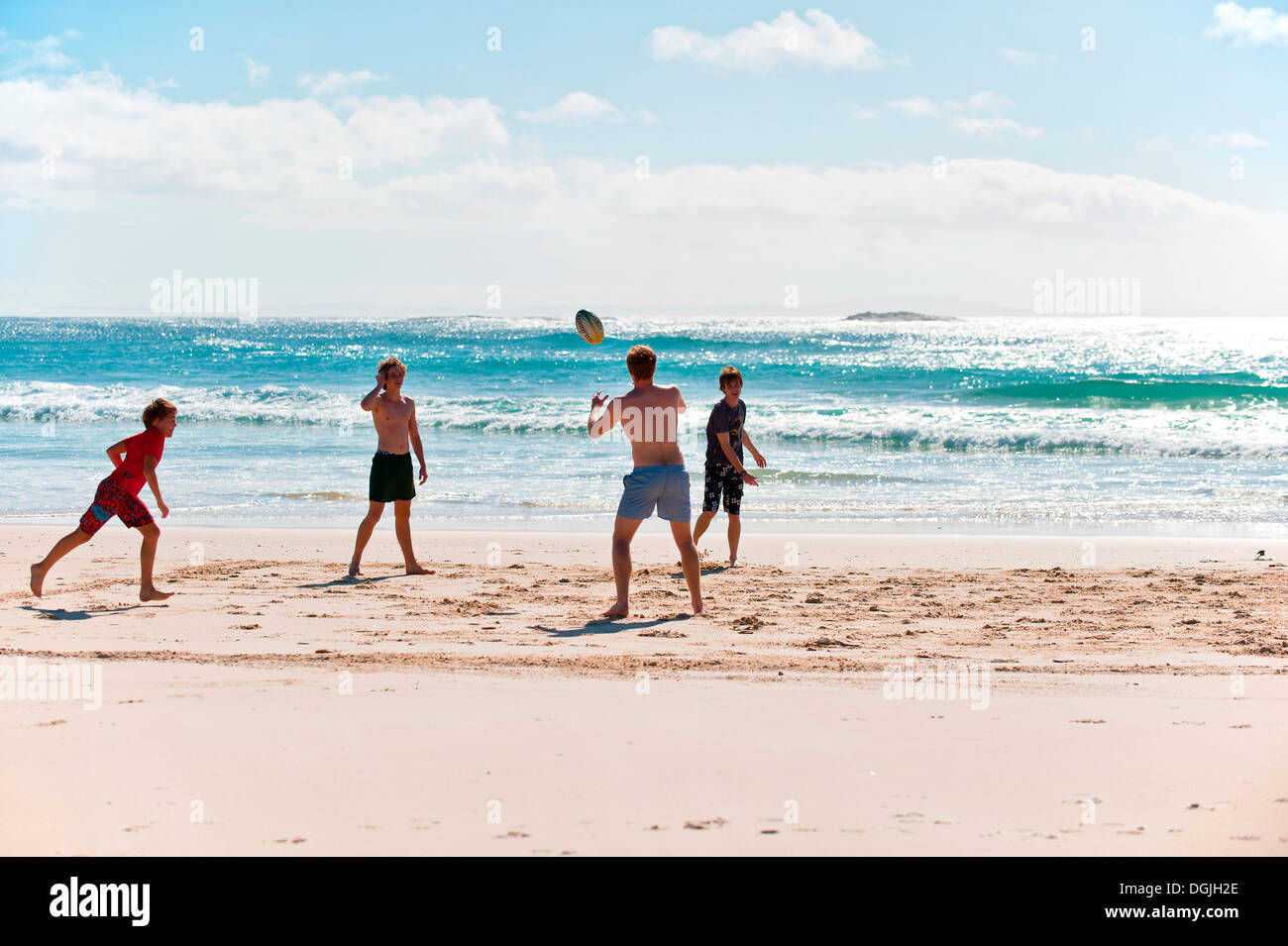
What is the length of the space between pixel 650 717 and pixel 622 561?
2.14 m

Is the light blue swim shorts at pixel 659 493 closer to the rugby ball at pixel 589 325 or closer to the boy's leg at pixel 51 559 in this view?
the rugby ball at pixel 589 325

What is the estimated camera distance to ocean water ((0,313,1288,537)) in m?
12.0

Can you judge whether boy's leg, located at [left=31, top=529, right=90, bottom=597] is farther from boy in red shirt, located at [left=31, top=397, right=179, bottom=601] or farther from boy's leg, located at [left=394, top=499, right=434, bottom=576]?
boy's leg, located at [left=394, top=499, right=434, bottom=576]

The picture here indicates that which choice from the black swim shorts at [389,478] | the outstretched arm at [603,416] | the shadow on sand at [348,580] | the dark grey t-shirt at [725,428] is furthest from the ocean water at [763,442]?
the outstretched arm at [603,416]

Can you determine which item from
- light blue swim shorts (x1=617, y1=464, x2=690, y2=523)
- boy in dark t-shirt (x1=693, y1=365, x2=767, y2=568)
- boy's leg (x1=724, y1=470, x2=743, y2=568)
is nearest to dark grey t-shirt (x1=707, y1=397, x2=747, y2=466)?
boy in dark t-shirt (x1=693, y1=365, x2=767, y2=568)

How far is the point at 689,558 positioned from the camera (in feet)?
21.1

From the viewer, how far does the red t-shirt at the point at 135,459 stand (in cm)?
661

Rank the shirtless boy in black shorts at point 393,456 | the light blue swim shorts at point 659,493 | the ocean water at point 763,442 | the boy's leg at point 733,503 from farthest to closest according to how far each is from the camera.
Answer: the ocean water at point 763,442, the boy's leg at point 733,503, the shirtless boy in black shorts at point 393,456, the light blue swim shorts at point 659,493

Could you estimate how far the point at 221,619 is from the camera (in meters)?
6.20

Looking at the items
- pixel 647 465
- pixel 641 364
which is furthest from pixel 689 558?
pixel 641 364

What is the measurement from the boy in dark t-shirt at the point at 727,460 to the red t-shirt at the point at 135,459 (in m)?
3.81

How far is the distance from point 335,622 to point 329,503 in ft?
21.3

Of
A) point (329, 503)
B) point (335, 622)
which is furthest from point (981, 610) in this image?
point (329, 503)
